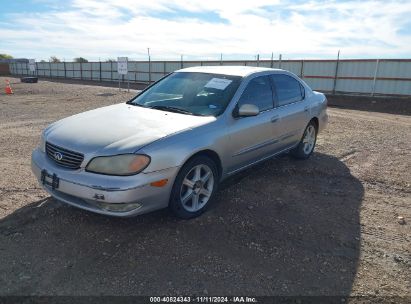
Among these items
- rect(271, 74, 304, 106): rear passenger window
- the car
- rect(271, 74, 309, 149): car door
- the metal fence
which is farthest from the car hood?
the metal fence

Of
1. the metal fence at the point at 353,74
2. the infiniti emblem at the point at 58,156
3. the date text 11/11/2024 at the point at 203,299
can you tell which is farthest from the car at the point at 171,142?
the metal fence at the point at 353,74

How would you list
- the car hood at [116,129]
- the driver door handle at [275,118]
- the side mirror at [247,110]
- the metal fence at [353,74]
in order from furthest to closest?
1. the metal fence at [353,74]
2. the driver door handle at [275,118]
3. the side mirror at [247,110]
4. the car hood at [116,129]

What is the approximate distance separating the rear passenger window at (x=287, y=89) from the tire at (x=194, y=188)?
1880 millimetres

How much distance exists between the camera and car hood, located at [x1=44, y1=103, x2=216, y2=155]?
11.3 ft

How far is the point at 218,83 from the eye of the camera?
4668mm

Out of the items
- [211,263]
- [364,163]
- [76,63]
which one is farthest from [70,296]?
[76,63]

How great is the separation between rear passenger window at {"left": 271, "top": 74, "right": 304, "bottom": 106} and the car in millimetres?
21

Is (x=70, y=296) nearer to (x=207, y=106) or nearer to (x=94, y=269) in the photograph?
(x=94, y=269)

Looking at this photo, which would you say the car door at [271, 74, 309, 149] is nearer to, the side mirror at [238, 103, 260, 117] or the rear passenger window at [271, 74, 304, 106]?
the rear passenger window at [271, 74, 304, 106]

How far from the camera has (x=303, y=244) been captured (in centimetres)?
359

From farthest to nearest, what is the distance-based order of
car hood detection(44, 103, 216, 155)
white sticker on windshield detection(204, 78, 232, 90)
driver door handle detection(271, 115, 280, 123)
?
driver door handle detection(271, 115, 280, 123), white sticker on windshield detection(204, 78, 232, 90), car hood detection(44, 103, 216, 155)

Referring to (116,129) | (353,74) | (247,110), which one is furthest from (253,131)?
(353,74)

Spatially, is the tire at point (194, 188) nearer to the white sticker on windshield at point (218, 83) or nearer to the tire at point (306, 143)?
the white sticker on windshield at point (218, 83)

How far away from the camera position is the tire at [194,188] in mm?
3691
